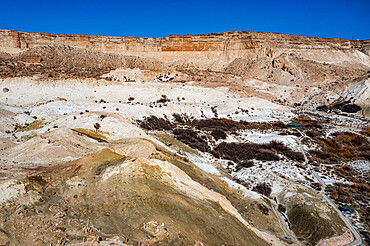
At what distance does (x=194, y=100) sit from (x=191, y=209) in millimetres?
29842

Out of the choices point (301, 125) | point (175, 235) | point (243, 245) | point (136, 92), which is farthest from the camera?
point (136, 92)

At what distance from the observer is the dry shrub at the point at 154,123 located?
22.6m

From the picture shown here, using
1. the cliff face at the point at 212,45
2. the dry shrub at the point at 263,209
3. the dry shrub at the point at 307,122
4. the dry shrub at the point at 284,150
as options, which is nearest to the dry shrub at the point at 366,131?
the dry shrub at the point at 307,122

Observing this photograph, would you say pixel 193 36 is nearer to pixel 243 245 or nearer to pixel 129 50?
pixel 129 50

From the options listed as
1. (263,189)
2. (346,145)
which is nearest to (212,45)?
(346,145)

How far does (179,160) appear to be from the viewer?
47.4 ft

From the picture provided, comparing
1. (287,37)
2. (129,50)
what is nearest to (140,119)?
(129,50)

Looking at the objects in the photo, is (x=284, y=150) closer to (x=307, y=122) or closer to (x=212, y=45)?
(x=307, y=122)

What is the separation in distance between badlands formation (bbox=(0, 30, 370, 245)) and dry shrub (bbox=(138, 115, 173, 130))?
0.13 metres

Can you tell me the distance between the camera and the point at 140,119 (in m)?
23.7

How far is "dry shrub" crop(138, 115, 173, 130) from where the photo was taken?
2256cm

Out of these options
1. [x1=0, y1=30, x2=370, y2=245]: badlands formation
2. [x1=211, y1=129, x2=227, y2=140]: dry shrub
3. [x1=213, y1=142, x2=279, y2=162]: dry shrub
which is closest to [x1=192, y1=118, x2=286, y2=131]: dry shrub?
[x1=0, y1=30, x2=370, y2=245]: badlands formation

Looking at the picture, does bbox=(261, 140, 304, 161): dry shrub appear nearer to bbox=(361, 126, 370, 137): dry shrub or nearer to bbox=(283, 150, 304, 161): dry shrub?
bbox=(283, 150, 304, 161): dry shrub

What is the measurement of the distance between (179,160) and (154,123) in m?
10.1
